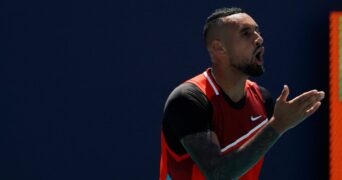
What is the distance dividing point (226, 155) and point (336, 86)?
2162 mm

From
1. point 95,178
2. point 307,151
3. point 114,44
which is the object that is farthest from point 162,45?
point 307,151

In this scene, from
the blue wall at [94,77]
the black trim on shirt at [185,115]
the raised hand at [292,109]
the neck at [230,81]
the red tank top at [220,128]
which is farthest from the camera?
the blue wall at [94,77]

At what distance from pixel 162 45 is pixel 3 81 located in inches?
38.6

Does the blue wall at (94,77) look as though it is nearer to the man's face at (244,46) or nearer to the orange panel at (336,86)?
the orange panel at (336,86)

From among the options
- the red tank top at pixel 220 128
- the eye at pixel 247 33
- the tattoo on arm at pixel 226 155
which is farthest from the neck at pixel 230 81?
the tattoo on arm at pixel 226 155

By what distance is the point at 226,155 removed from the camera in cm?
243

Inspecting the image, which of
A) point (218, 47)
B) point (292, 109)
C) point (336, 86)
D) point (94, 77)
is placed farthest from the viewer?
point (336, 86)

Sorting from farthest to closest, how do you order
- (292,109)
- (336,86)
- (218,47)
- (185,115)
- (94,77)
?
(336,86) → (94,77) → (218,47) → (185,115) → (292,109)

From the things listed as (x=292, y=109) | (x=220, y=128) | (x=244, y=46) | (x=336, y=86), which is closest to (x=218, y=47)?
(x=244, y=46)

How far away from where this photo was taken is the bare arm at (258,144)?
7.82ft

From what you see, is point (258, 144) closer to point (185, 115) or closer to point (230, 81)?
point (185, 115)

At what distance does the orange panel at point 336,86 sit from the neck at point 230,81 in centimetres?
177

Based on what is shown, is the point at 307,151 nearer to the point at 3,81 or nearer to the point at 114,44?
the point at 114,44

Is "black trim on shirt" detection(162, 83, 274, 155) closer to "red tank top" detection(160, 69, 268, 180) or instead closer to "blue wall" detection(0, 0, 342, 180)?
"red tank top" detection(160, 69, 268, 180)
